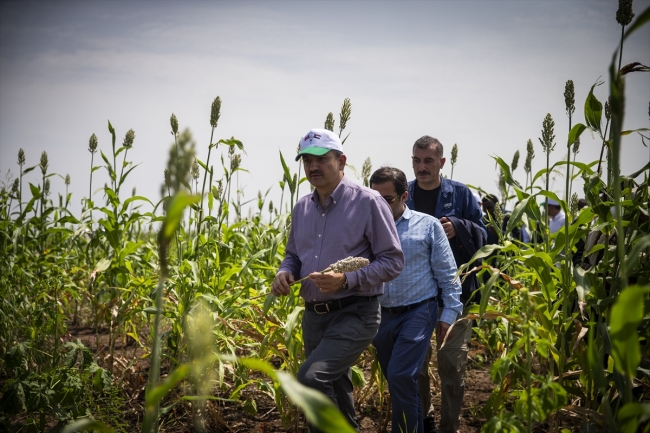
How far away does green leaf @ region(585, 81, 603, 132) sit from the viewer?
7.99 ft

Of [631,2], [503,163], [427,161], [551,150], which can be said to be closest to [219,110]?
[427,161]

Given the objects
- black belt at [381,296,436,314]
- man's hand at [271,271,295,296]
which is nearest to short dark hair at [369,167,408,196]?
black belt at [381,296,436,314]

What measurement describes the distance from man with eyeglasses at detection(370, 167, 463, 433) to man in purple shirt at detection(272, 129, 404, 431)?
31 centimetres

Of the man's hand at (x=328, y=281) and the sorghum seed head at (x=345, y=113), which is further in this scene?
the sorghum seed head at (x=345, y=113)

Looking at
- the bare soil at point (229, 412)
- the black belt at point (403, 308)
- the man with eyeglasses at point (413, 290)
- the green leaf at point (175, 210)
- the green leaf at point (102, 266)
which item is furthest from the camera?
the green leaf at point (102, 266)

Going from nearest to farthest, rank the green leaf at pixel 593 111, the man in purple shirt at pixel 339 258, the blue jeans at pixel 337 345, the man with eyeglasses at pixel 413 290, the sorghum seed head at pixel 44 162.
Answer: the green leaf at pixel 593 111 → the blue jeans at pixel 337 345 → the man in purple shirt at pixel 339 258 → the man with eyeglasses at pixel 413 290 → the sorghum seed head at pixel 44 162

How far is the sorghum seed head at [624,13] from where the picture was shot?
2.44m

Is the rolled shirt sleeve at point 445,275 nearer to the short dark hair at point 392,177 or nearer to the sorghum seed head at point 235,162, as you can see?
the short dark hair at point 392,177

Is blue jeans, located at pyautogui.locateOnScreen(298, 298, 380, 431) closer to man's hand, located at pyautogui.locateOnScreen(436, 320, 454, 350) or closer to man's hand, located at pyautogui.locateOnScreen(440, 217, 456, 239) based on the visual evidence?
man's hand, located at pyautogui.locateOnScreen(436, 320, 454, 350)

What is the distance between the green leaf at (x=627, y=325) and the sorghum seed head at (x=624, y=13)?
1.69 m

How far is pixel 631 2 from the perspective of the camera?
8.05ft

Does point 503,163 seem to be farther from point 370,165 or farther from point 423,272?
point 370,165

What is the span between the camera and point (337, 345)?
8.93ft

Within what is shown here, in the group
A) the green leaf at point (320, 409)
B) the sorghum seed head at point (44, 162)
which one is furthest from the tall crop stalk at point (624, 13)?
the sorghum seed head at point (44, 162)
